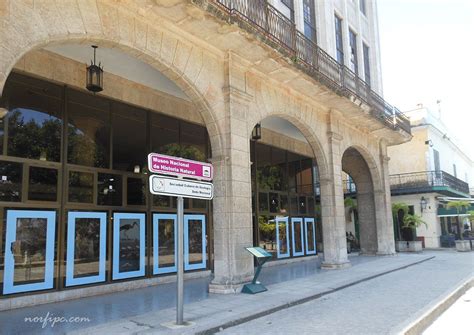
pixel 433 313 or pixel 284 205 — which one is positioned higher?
pixel 284 205

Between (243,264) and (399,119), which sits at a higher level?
(399,119)

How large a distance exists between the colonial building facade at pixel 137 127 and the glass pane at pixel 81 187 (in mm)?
25

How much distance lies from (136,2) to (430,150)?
80.3ft

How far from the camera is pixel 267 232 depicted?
51.5ft

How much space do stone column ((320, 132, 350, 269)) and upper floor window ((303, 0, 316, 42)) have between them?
3717mm

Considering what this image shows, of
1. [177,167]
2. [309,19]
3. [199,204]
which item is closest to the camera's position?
[177,167]

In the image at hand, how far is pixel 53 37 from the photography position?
20.5 ft

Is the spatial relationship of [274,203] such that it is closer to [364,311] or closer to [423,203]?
[364,311]

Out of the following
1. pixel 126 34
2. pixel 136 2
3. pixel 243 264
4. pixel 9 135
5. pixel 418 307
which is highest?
pixel 136 2

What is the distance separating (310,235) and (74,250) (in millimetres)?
11578

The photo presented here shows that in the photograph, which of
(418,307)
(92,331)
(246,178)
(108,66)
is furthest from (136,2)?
(418,307)

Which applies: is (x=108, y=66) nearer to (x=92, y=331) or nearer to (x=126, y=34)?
(x=126, y=34)

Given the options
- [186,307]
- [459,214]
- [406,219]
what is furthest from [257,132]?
[459,214]

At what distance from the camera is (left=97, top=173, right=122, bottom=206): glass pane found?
9.98 m
